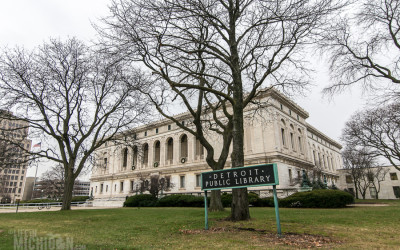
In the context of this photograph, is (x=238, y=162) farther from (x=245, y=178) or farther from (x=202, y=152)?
(x=202, y=152)

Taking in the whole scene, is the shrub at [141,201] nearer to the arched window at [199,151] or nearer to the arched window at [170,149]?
the arched window at [199,151]

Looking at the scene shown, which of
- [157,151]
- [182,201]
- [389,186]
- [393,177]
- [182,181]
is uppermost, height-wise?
[157,151]

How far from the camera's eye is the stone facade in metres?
33.0

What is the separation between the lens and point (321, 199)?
19.1 metres

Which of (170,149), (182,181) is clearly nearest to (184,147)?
(170,149)

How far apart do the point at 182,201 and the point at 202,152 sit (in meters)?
14.7

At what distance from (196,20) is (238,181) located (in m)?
7.68

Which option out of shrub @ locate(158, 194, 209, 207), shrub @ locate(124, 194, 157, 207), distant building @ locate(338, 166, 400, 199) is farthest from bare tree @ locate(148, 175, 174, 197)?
distant building @ locate(338, 166, 400, 199)

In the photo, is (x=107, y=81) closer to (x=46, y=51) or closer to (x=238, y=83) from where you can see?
(x=46, y=51)

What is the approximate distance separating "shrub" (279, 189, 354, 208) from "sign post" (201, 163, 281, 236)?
1445cm

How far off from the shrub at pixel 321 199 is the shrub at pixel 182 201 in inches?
Answer: 354

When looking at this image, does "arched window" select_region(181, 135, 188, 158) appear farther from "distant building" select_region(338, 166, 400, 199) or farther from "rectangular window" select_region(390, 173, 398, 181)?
"rectangular window" select_region(390, 173, 398, 181)

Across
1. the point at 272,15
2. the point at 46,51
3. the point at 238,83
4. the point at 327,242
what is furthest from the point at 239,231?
the point at 46,51

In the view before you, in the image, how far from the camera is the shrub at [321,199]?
18875 millimetres
